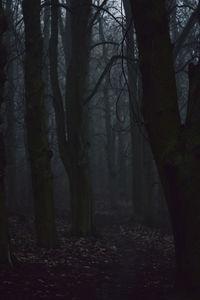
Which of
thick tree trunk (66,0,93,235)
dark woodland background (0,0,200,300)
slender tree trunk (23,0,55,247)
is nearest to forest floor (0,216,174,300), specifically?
dark woodland background (0,0,200,300)

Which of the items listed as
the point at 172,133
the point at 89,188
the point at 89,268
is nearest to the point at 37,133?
the point at 89,268

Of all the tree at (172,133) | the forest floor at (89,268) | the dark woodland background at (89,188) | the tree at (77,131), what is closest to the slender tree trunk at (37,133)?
the dark woodland background at (89,188)

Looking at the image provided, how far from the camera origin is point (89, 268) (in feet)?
28.7

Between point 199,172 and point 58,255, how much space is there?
5.40 m

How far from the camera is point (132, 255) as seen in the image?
11312 mm

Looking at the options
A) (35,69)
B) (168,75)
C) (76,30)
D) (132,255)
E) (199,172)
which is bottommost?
(132,255)

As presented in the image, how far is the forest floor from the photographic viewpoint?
648cm

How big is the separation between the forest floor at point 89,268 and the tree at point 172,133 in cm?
134

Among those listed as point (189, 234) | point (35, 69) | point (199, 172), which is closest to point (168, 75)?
point (199, 172)

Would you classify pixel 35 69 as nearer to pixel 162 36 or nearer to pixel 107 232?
pixel 162 36

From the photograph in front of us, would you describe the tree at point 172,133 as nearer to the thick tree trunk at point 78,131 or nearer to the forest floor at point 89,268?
the forest floor at point 89,268

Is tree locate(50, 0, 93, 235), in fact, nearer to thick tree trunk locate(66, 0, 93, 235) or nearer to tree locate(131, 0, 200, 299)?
thick tree trunk locate(66, 0, 93, 235)

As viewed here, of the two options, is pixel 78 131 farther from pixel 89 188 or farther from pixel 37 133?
pixel 37 133

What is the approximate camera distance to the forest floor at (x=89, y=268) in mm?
6477
